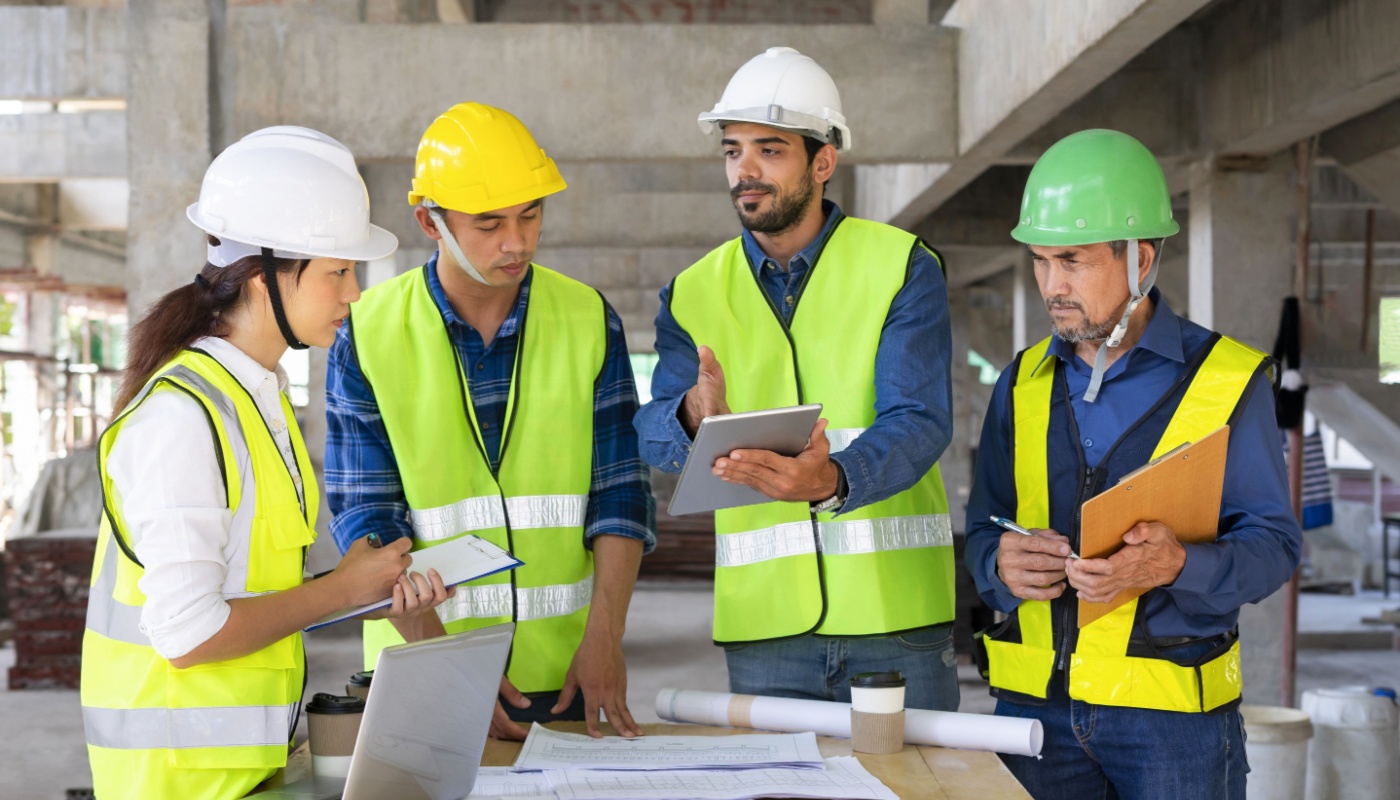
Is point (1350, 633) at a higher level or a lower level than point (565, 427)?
lower

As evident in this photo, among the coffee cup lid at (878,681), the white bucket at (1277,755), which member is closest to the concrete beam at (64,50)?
the white bucket at (1277,755)

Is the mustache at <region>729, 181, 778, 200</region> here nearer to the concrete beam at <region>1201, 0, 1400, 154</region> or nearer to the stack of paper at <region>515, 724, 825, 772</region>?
the stack of paper at <region>515, 724, 825, 772</region>

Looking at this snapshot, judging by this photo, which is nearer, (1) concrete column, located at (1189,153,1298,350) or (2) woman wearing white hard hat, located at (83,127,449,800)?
(2) woman wearing white hard hat, located at (83,127,449,800)

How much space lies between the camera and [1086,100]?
7.39 metres

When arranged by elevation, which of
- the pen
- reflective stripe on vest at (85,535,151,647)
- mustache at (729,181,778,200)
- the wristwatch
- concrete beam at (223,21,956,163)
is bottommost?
reflective stripe on vest at (85,535,151,647)

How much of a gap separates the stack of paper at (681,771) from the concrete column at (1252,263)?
5.57m

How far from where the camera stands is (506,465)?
3.01m

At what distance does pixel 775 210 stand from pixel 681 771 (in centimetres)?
130

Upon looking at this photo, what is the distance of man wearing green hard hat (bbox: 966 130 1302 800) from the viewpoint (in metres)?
2.61

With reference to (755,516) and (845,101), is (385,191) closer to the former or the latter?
(845,101)

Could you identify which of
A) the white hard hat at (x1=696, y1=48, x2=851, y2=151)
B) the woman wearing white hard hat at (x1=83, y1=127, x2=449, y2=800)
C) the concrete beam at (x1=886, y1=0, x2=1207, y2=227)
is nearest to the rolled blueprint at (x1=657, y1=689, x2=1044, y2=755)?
the woman wearing white hard hat at (x1=83, y1=127, x2=449, y2=800)

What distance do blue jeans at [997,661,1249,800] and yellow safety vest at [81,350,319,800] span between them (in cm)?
153

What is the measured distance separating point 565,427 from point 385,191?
9237mm

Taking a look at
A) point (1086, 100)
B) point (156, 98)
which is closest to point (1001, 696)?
point (1086, 100)
